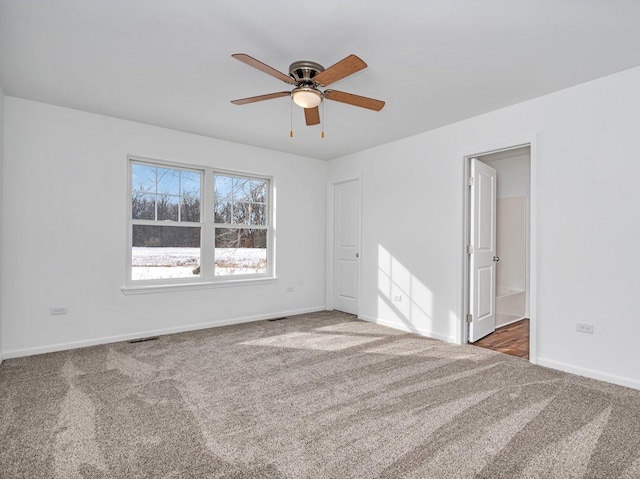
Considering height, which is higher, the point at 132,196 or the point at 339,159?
the point at 339,159

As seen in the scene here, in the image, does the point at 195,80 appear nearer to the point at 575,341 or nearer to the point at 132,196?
the point at 132,196

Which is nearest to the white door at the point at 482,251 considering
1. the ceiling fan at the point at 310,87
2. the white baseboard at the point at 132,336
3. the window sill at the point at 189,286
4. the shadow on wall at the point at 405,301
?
the shadow on wall at the point at 405,301

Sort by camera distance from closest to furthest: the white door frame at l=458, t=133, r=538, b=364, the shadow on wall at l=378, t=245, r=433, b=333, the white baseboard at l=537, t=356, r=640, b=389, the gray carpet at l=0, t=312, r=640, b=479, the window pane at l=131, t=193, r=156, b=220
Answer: the gray carpet at l=0, t=312, r=640, b=479 < the white baseboard at l=537, t=356, r=640, b=389 < the white door frame at l=458, t=133, r=538, b=364 < the window pane at l=131, t=193, r=156, b=220 < the shadow on wall at l=378, t=245, r=433, b=333

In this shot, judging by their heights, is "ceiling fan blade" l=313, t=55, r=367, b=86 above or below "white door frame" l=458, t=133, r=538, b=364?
above

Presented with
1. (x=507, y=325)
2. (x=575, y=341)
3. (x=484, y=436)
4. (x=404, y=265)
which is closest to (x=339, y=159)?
(x=404, y=265)

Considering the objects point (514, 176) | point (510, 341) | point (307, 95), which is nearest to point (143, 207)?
point (307, 95)

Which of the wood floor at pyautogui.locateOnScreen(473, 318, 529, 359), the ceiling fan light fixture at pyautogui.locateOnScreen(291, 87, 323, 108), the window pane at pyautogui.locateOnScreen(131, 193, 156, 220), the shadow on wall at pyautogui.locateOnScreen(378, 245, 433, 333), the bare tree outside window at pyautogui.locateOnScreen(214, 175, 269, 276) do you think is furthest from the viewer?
the bare tree outside window at pyautogui.locateOnScreen(214, 175, 269, 276)

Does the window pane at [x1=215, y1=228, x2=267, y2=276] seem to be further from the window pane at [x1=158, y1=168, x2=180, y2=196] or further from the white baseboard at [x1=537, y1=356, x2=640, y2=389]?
the white baseboard at [x1=537, y1=356, x2=640, y2=389]

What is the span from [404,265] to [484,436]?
8.78 feet

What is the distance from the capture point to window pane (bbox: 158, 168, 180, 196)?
4430 mm

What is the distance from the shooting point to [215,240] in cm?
484

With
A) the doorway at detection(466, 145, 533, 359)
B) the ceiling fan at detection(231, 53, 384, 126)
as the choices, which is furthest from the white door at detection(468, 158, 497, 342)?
the ceiling fan at detection(231, 53, 384, 126)

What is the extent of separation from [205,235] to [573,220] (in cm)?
416

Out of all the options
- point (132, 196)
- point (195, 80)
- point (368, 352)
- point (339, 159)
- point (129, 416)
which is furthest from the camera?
point (339, 159)
